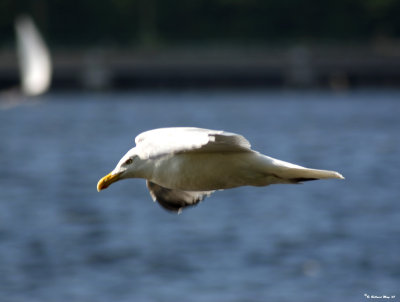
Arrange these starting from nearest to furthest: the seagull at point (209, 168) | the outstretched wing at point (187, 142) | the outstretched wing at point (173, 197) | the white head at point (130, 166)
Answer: the outstretched wing at point (187, 142), the seagull at point (209, 168), the white head at point (130, 166), the outstretched wing at point (173, 197)

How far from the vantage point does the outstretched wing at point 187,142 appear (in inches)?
285

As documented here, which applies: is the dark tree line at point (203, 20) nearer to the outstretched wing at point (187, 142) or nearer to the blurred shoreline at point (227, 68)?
the blurred shoreline at point (227, 68)

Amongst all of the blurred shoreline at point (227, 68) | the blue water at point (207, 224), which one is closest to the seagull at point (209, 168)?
the blue water at point (207, 224)

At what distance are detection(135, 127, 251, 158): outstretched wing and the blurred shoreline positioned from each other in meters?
58.0

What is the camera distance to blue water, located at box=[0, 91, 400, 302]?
59.7 ft

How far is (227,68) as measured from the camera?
216ft

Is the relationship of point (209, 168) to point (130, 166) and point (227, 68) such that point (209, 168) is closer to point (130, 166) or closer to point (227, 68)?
point (130, 166)

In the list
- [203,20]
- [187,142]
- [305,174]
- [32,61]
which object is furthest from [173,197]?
[203,20]

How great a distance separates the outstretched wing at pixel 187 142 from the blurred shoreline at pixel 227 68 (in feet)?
190

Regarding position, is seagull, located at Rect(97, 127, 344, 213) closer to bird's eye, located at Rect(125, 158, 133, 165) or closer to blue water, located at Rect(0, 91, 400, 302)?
bird's eye, located at Rect(125, 158, 133, 165)

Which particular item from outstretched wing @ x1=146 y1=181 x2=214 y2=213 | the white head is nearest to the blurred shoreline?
outstretched wing @ x1=146 y1=181 x2=214 y2=213

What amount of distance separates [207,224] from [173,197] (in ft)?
52.3

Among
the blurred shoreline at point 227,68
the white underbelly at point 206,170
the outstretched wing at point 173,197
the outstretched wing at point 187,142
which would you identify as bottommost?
the blurred shoreline at point 227,68

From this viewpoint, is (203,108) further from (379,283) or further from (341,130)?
(379,283)
